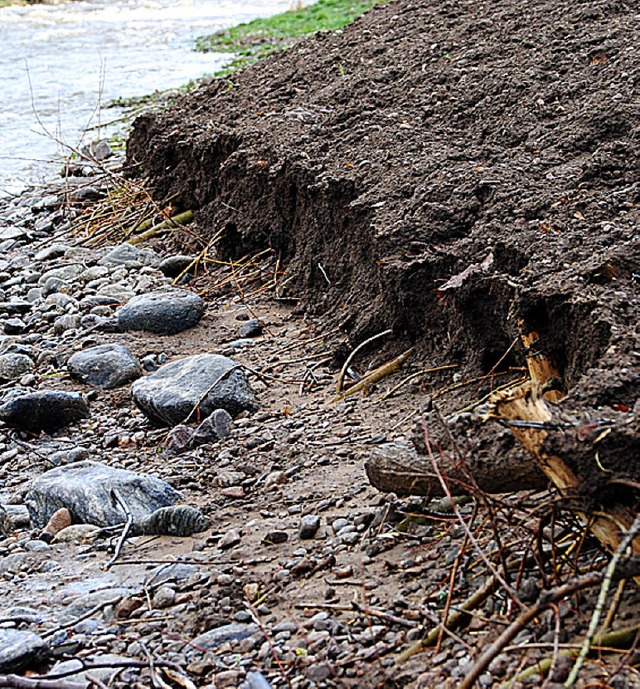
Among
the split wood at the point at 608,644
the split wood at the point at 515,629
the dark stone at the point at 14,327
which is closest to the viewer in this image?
the split wood at the point at 515,629

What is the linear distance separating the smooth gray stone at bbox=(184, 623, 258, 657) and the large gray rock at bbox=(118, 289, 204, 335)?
2.68m

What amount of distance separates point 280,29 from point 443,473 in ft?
51.0

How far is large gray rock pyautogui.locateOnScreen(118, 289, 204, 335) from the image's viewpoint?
199 inches

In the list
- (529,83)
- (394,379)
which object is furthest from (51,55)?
(394,379)

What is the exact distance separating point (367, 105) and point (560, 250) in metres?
2.48

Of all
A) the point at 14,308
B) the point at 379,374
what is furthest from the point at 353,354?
→ the point at 14,308

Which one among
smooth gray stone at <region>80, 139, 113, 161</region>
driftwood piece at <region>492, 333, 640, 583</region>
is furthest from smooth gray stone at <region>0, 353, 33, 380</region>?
smooth gray stone at <region>80, 139, 113, 161</region>

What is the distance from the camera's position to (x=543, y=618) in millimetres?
2092

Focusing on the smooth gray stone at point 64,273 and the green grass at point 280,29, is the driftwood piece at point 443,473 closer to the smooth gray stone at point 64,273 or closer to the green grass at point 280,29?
the smooth gray stone at point 64,273

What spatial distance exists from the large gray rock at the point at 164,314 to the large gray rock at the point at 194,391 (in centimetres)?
67

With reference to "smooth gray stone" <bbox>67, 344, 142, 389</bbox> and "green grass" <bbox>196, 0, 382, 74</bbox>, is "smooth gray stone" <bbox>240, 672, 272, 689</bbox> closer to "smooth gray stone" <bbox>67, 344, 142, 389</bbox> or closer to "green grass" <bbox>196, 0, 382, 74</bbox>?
"smooth gray stone" <bbox>67, 344, 142, 389</bbox>

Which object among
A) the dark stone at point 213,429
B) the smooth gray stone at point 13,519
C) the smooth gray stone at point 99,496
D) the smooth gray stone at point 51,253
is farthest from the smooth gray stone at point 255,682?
the smooth gray stone at point 51,253

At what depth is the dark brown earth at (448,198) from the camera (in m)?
2.61

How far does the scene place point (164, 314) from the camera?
5.09 m
